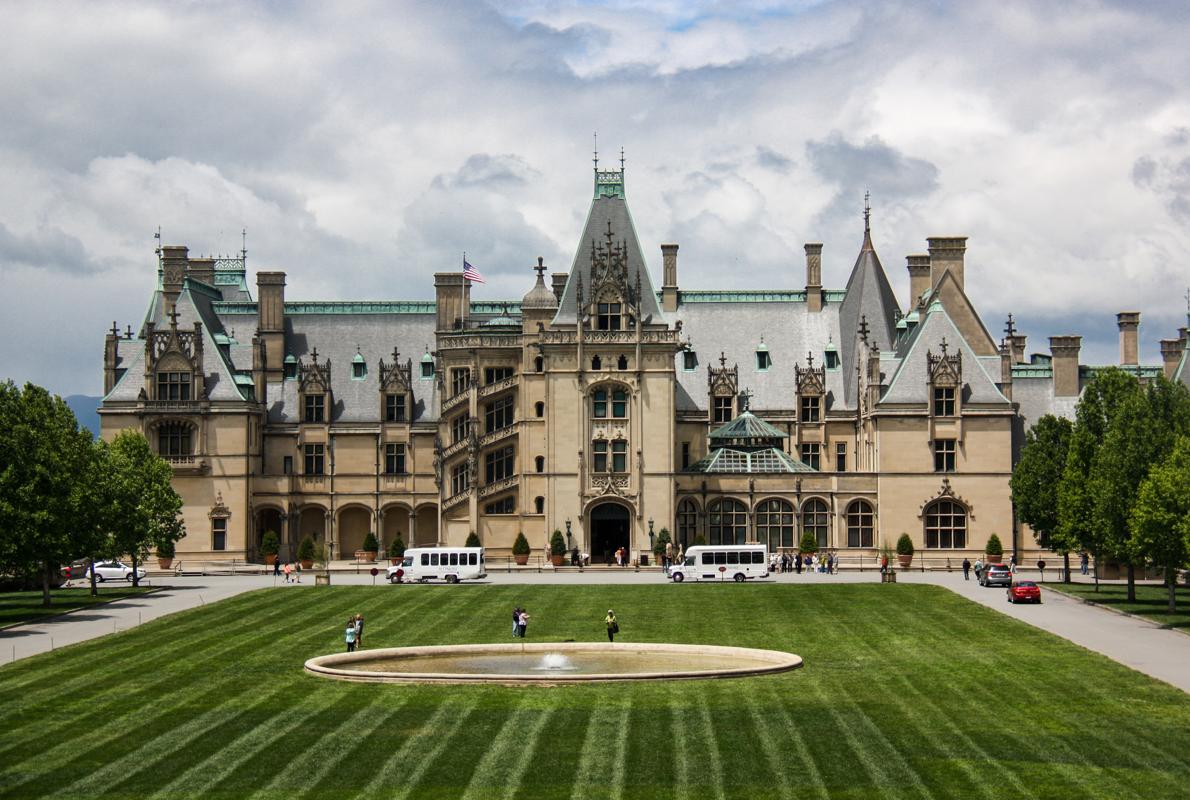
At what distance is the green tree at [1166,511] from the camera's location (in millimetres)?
64312

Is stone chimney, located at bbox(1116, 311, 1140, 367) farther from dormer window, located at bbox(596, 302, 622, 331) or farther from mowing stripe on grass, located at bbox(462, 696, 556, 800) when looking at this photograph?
mowing stripe on grass, located at bbox(462, 696, 556, 800)

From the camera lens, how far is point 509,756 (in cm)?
3984

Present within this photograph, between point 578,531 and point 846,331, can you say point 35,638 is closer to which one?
point 578,531

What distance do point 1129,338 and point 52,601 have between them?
245ft

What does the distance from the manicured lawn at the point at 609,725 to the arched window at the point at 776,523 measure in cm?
4142

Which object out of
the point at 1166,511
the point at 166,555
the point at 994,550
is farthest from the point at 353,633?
the point at 994,550

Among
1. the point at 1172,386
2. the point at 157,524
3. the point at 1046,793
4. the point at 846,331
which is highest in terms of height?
the point at 846,331

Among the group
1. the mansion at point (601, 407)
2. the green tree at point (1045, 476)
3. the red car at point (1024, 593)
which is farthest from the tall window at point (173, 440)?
the red car at point (1024, 593)

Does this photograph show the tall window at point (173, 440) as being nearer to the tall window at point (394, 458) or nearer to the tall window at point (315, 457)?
the tall window at point (315, 457)

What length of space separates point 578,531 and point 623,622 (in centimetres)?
3719

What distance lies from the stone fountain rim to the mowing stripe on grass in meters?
3.67

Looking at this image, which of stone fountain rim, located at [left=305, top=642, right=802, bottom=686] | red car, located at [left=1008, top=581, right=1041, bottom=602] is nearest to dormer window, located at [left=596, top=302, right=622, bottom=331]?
red car, located at [left=1008, top=581, right=1041, bottom=602]

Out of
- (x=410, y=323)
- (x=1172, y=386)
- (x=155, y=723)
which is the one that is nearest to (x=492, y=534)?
(x=410, y=323)

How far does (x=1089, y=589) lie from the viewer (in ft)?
278
